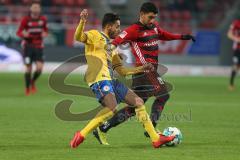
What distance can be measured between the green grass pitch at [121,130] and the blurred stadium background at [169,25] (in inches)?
312

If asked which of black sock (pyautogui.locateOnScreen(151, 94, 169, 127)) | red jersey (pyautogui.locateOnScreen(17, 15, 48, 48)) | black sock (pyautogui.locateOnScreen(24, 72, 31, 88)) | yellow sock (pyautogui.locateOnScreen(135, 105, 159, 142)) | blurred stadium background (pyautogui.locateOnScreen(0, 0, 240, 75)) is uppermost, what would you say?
yellow sock (pyautogui.locateOnScreen(135, 105, 159, 142))

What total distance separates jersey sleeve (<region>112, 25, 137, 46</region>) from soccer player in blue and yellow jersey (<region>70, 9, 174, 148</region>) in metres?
0.29

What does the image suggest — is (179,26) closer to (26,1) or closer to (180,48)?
(180,48)

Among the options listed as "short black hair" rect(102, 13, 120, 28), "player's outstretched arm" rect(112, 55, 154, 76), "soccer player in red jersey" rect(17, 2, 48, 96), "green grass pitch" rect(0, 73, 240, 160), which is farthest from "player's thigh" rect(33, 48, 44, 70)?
"short black hair" rect(102, 13, 120, 28)

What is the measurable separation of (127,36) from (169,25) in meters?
22.7

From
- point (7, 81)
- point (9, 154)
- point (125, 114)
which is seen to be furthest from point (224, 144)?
point (7, 81)

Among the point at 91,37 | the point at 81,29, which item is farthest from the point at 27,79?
the point at 81,29

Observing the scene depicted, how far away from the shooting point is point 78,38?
962 cm

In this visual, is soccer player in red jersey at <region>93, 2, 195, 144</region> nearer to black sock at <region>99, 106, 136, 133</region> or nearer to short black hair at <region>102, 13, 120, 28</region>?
black sock at <region>99, 106, 136, 133</region>

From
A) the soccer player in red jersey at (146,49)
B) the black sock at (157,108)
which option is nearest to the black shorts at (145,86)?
the soccer player in red jersey at (146,49)

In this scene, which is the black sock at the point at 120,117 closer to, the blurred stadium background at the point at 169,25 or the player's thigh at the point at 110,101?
the player's thigh at the point at 110,101

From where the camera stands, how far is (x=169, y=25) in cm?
3322

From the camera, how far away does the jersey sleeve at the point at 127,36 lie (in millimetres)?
10427

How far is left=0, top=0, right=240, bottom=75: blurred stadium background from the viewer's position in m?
29.1
